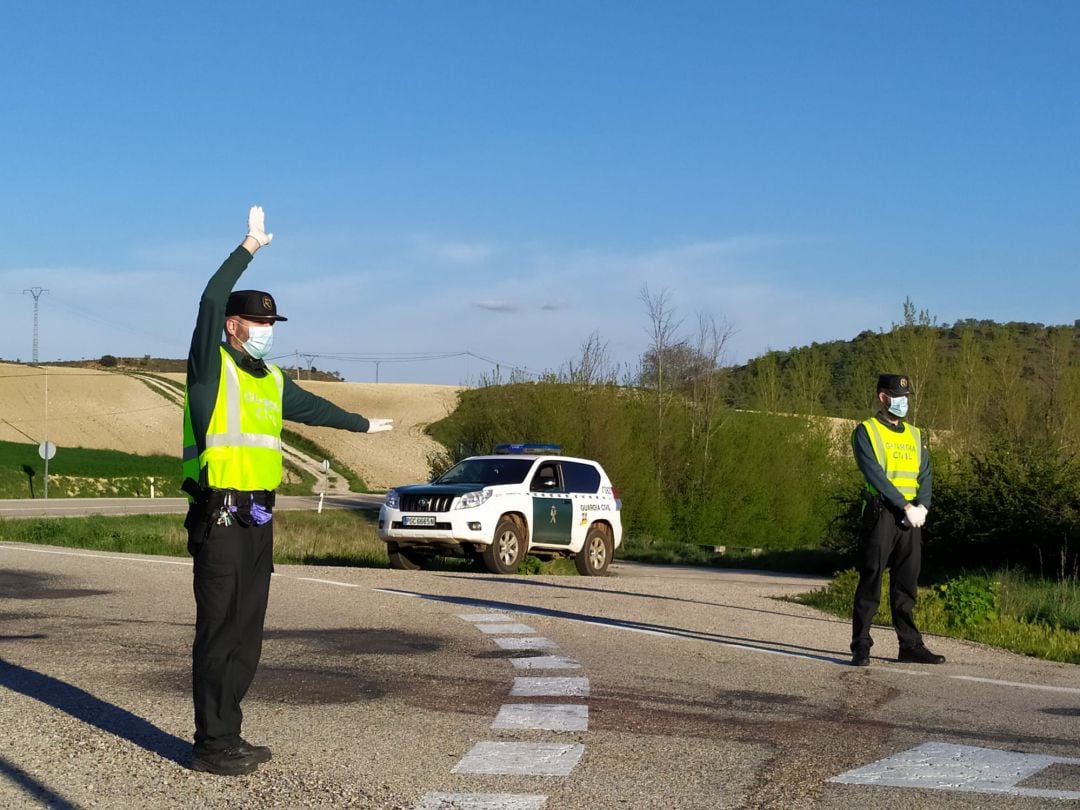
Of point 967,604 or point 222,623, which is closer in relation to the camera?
point 222,623

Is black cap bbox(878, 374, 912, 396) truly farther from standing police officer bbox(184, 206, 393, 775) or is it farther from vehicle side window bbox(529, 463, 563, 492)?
vehicle side window bbox(529, 463, 563, 492)

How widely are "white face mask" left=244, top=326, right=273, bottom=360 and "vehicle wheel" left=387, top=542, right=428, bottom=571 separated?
14.1 metres

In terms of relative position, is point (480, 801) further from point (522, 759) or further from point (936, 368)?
point (936, 368)

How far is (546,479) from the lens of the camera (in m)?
21.1

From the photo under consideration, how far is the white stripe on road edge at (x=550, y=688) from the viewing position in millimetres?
8281

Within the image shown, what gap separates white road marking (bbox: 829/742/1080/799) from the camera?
5973mm

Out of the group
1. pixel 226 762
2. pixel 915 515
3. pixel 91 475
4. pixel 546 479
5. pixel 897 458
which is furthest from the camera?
pixel 91 475

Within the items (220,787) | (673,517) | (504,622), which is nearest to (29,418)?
(673,517)

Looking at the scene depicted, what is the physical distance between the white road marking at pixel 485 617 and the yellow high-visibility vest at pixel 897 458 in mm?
3721

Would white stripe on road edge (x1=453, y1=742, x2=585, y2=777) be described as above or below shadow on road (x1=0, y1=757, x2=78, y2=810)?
below

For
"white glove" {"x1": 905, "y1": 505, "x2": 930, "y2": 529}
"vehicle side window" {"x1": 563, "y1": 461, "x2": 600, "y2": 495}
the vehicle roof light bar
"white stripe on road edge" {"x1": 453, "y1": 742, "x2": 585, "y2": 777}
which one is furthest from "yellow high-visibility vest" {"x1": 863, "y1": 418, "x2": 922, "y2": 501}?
the vehicle roof light bar

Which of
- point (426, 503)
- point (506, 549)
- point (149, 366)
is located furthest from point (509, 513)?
point (149, 366)

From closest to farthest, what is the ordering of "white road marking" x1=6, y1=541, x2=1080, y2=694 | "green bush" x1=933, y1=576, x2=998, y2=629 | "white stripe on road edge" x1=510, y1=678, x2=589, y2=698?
"white stripe on road edge" x1=510, y1=678, x2=589, y2=698 < "white road marking" x1=6, y1=541, x2=1080, y2=694 < "green bush" x1=933, y1=576, x2=998, y2=629

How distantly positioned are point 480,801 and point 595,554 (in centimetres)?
1605
